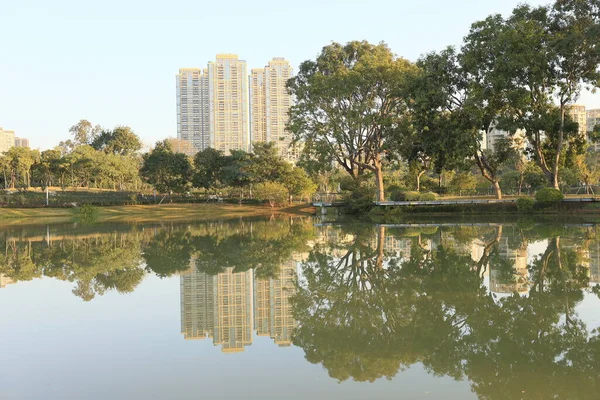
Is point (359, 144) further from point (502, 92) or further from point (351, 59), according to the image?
point (502, 92)

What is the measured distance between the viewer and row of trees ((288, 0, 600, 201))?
89.9 ft

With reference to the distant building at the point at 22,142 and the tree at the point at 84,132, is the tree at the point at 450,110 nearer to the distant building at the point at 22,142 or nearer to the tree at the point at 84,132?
the tree at the point at 84,132

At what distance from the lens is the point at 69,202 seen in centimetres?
4750

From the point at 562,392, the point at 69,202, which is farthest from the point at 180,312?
the point at 69,202

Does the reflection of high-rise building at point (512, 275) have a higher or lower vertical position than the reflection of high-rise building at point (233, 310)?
higher

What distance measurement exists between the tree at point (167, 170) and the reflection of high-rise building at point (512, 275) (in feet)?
145

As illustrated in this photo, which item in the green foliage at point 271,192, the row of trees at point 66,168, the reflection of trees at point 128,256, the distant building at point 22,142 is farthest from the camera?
the distant building at point 22,142

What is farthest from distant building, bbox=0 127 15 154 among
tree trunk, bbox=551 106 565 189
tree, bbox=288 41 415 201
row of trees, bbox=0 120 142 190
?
tree trunk, bbox=551 106 565 189

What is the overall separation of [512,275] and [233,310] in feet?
19.6

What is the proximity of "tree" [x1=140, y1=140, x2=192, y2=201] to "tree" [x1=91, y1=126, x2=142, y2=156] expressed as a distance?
561 inches

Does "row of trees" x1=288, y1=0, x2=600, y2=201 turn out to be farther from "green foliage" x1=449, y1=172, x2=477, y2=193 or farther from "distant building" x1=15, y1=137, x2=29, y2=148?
"distant building" x1=15, y1=137, x2=29, y2=148

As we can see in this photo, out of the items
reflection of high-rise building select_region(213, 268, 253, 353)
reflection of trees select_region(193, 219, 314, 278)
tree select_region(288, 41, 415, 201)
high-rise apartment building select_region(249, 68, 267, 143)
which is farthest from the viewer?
high-rise apartment building select_region(249, 68, 267, 143)

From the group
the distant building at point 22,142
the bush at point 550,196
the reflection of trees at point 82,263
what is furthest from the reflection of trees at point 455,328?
the distant building at point 22,142

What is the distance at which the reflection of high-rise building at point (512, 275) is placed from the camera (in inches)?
365
